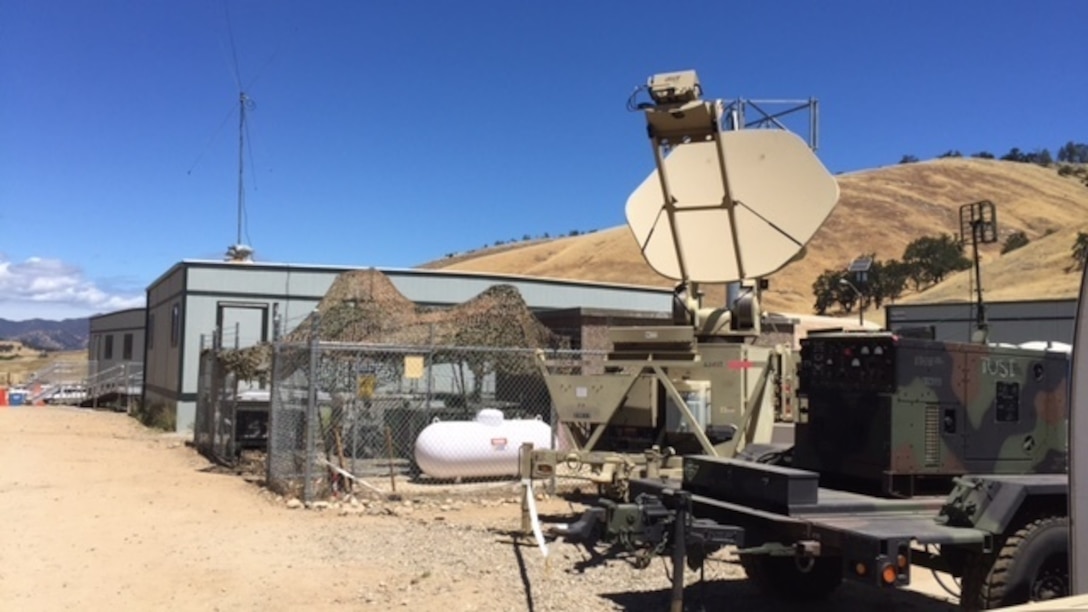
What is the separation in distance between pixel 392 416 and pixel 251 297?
9.75 metres

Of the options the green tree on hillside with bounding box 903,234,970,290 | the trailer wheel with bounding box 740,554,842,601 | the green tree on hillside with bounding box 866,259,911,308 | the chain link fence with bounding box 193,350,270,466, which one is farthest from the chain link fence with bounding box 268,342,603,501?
the green tree on hillside with bounding box 903,234,970,290

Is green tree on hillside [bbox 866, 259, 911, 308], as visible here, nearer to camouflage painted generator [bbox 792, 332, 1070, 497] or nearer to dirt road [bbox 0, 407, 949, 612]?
dirt road [bbox 0, 407, 949, 612]

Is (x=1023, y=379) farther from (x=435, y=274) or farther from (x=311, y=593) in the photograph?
(x=435, y=274)

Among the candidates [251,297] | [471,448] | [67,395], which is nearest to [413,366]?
[471,448]

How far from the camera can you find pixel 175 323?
82.8ft

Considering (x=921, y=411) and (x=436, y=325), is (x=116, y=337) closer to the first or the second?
(x=436, y=325)

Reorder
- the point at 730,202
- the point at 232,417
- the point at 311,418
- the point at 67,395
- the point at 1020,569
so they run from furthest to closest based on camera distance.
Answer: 1. the point at 67,395
2. the point at 232,417
3. the point at 311,418
4. the point at 730,202
5. the point at 1020,569

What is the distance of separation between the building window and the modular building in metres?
0.03

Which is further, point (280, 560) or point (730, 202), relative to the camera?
point (730, 202)

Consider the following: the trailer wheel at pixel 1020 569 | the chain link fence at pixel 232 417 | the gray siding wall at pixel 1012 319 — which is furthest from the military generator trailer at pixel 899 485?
the gray siding wall at pixel 1012 319

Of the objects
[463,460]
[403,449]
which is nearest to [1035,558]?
[463,460]

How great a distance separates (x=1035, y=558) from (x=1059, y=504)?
0.50m

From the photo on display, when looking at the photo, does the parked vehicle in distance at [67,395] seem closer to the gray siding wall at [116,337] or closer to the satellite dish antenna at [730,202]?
the gray siding wall at [116,337]

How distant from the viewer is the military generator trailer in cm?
561
